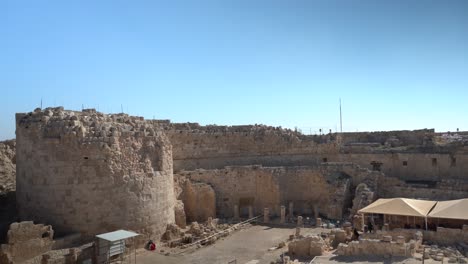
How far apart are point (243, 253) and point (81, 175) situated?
7048mm

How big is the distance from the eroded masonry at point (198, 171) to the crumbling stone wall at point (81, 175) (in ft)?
0.12

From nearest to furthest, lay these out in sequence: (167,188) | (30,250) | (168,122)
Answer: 1. (30,250)
2. (167,188)
3. (168,122)

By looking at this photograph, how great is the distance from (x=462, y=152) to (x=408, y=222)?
359 inches

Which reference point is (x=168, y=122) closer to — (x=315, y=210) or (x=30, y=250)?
(x=315, y=210)

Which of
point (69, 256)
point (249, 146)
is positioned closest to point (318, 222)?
point (249, 146)

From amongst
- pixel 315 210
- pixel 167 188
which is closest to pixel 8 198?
pixel 167 188

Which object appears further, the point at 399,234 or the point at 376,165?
the point at 376,165

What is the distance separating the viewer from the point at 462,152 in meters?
24.4

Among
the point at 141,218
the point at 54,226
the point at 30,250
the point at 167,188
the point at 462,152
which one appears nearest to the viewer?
the point at 30,250

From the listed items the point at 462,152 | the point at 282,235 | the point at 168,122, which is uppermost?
the point at 168,122

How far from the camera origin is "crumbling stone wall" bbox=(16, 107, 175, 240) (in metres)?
16.1

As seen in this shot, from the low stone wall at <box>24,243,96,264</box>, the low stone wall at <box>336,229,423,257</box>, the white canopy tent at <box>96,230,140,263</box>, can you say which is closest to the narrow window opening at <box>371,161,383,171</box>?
the low stone wall at <box>336,229,423,257</box>

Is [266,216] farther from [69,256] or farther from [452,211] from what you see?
[69,256]

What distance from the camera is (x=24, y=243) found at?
14.3 metres
